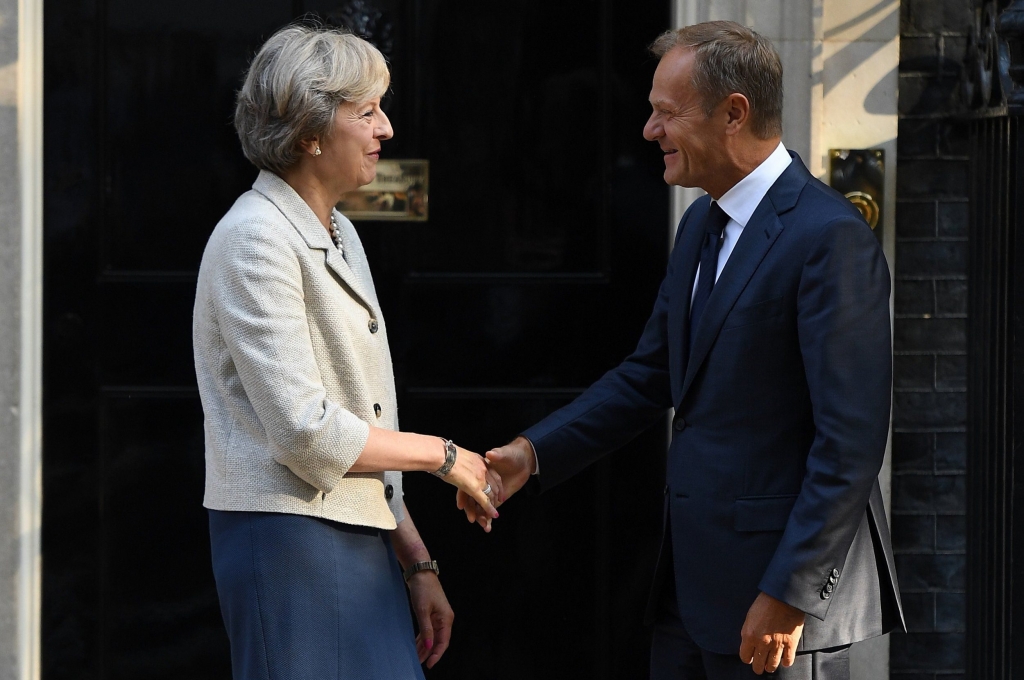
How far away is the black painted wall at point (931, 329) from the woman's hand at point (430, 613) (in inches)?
60.2

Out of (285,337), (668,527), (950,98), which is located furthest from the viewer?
(950,98)

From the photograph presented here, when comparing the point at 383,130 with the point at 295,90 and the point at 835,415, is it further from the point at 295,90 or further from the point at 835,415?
the point at 835,415

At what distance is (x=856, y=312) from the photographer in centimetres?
207

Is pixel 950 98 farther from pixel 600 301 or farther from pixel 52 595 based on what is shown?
pixel 52 595

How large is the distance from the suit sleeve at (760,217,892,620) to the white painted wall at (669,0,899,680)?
125 centimetres

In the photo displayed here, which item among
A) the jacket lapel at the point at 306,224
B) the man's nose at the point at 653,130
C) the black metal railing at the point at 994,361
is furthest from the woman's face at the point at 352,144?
the black metal railing at the point at 994,361

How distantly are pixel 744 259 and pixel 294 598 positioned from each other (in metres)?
1.05

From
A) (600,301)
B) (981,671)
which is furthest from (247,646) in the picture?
(981,671)

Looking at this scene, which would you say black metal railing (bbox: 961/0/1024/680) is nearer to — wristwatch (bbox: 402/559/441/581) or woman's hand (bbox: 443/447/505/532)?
woman's hand (bbox: 443/447/505/532)

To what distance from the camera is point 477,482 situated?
95.3 inches

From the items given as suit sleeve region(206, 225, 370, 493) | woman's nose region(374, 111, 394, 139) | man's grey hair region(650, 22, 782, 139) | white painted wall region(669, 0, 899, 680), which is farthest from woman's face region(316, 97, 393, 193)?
white painted wall region(669, 0, 899, 680)

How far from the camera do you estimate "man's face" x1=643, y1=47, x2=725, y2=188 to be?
2365mm

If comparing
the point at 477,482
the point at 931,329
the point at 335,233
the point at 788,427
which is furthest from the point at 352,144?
the point at 931,329

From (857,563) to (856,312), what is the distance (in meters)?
0.50
